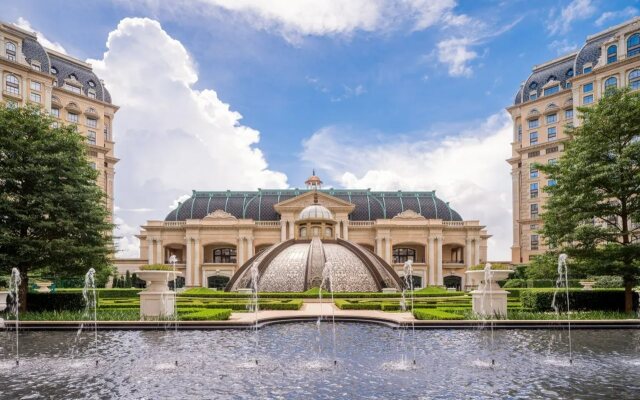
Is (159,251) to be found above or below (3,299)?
above

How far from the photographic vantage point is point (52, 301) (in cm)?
2430

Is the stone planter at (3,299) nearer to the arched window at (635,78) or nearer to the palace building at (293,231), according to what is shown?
the palace building at (293,231)

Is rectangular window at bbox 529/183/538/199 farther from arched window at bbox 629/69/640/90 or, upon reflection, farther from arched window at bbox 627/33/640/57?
arched window at bbox 627/33/640/57

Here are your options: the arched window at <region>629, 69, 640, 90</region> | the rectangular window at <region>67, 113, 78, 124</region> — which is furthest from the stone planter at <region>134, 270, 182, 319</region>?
the rectangular window at <region>67, 113, 78, 124</region>

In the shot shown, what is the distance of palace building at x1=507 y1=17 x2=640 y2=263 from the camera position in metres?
58.1

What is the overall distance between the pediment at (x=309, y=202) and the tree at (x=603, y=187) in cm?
4777

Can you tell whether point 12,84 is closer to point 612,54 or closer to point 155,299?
point 155,299

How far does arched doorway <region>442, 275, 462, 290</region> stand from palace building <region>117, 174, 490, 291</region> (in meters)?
0.15

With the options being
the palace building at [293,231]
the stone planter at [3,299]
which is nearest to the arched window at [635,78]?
the palace building at [293,231]

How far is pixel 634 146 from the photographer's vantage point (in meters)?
21.9

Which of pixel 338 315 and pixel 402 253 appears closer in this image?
pixel 338 315

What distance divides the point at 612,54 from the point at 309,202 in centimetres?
4340

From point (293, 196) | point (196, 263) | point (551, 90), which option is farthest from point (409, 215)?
point (196, 263)

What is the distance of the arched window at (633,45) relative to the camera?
5678 centimetres
